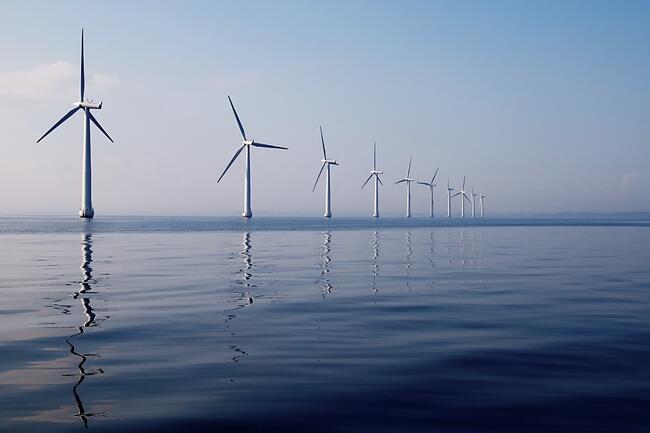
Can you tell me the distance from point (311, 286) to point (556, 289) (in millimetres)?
9503

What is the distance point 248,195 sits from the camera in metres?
193

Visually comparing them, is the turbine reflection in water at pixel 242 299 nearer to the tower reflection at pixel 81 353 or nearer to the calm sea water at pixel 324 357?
the calm sea water at pixel 324 357

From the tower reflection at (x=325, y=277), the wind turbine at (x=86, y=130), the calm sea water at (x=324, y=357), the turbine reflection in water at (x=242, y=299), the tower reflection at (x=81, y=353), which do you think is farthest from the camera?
the wind turbine at (x=86, y=130)

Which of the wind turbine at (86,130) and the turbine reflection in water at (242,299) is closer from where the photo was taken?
the turbine reflection in water at (242,299)

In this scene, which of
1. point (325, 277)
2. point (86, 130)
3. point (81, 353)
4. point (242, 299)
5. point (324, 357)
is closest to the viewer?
point (324, 357)

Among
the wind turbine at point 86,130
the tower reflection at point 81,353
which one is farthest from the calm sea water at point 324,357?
the wind turbine at point 86,130

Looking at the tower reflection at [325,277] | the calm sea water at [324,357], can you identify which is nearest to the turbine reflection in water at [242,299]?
the calm sea water at [324,357]

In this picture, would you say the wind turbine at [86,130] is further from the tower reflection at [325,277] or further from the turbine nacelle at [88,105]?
the tower reflection at [325,277]

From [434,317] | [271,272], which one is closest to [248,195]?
[271,272]

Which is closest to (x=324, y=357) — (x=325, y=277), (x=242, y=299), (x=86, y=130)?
(x=242, y=299)

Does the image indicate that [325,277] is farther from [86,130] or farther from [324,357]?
[86,130]

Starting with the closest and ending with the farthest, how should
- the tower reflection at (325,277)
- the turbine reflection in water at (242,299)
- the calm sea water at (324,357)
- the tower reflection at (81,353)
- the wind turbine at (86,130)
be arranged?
the calm sea water at (324,357) → the tower reflection at (81,353) → the turbine reflection in water at (242,299) → the tower reflection at (325,277) → the wind turbine at (86,130)

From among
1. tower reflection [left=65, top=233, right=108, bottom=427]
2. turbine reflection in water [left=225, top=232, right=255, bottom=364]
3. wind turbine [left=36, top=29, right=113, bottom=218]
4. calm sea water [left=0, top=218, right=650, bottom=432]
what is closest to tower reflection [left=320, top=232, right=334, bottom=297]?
calm sea water [left=0, top=218, right=650, bottom=432]

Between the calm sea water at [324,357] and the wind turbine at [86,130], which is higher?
the wind turbine at [86,130]
